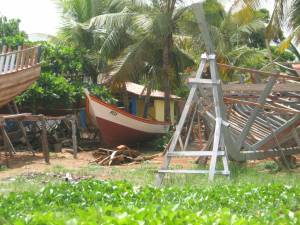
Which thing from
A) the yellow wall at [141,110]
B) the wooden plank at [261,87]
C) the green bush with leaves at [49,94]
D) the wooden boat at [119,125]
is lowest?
the yellow wall at [141,110]

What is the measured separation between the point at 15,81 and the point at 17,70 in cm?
41

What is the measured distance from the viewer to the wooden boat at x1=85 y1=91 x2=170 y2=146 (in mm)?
21413

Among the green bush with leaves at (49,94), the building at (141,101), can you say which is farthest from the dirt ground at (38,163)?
the building at (141,101)

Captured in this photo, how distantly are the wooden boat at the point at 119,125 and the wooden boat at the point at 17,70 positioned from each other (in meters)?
2.95

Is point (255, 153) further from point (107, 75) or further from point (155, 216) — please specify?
point (107, 75)

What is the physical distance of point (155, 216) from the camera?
4812mm

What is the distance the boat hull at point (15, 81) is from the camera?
16766mm

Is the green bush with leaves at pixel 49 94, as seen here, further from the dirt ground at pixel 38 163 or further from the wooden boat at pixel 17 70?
the wooden boat at pixel 17 70

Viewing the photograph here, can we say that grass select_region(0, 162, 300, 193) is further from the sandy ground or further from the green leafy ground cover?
the green leafy ground cover

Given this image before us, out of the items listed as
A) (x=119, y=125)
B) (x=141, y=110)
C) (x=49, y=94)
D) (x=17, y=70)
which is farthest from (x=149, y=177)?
(x=141, y=110)

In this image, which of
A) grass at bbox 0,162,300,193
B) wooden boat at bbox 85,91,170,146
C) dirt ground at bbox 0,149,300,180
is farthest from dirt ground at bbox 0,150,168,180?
wooden boat at bbox 85,91,170,146

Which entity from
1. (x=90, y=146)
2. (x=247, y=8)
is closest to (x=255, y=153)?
(x=247, y=8)

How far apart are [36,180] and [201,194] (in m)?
5.48

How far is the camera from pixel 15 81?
17375mm
